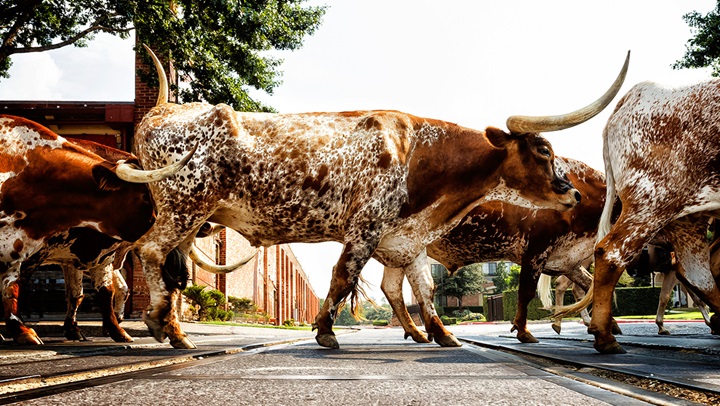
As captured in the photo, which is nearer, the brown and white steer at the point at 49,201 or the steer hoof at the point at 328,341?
the steer hoof at the point at 328,341

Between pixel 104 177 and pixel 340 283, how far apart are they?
229 cm

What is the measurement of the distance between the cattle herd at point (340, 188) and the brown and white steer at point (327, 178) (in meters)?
0.01

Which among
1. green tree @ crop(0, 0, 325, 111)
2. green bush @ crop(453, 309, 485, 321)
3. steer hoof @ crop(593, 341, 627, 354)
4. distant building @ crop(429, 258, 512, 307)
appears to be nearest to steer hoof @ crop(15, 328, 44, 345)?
steer hoof @ crop(593, 341, 627, 354)

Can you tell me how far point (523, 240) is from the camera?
7336mm

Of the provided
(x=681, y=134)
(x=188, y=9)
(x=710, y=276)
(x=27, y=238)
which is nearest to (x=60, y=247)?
(x=27, y=238)

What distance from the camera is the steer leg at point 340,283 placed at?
5117 mm

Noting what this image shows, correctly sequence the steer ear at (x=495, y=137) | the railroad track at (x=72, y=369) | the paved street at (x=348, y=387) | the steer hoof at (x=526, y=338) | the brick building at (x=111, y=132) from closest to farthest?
the paved street at (x=348, y=387)
the railroad track at (x=72, y=369)
the steer ear at (x=495, y=137)
the steer hoof at (x=526, y=338)
the brick building at (x=111, y=132)

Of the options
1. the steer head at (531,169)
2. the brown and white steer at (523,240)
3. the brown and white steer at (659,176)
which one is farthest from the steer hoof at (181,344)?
the steer head at (531,169)

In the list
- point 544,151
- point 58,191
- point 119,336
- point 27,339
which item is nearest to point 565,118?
point 544,151

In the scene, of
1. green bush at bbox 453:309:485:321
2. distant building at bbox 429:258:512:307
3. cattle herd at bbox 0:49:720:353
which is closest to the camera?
cattle herd at bbox 0:49:720:353

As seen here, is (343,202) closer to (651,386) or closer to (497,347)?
(497,347)

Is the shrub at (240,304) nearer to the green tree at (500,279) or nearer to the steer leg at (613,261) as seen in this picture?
the steer leg at (613,261)

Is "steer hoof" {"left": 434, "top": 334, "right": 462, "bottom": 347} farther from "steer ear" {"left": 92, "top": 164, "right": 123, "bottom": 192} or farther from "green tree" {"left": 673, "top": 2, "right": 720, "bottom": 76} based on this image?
"green tree" {"left": 673, "top": 2, "right": 720, "bottom": 76}

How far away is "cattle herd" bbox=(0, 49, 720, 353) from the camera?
4.62 metres
